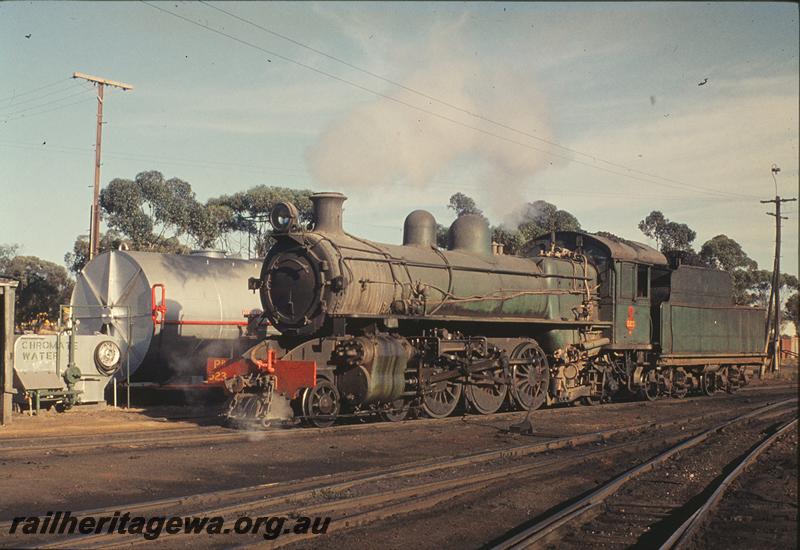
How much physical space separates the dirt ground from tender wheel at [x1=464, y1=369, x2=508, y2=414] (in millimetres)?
539

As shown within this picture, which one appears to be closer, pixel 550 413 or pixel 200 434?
pixel 200 434

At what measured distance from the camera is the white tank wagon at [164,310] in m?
18.8

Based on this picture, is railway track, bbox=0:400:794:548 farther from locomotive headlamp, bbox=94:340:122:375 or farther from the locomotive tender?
locomotive headlamp, bbox=94:340:122:375

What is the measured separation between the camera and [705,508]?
801cm

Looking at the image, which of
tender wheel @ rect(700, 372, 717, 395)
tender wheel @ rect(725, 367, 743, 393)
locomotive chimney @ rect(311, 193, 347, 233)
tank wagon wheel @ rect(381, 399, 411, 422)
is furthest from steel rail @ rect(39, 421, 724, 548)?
tender wheel @ rect(725, 367, 743, 393)

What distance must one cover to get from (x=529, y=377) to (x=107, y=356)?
9.14m

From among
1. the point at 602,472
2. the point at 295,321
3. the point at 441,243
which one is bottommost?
the point at 602,472

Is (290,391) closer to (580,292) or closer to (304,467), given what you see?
(304,467)

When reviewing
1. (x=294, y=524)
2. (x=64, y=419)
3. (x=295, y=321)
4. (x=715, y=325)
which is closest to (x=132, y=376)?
(x=64, y=419)

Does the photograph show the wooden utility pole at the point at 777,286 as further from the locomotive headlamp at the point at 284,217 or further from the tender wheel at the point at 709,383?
the locomotive headlamp at the point at 284,217

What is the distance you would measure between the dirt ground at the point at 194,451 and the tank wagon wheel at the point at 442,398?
0.59 m

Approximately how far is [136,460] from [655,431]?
896 cm

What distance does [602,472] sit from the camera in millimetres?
10492
